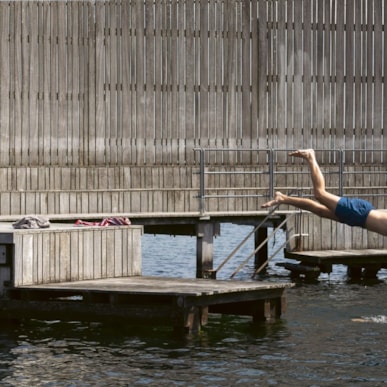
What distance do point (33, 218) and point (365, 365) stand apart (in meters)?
7.17

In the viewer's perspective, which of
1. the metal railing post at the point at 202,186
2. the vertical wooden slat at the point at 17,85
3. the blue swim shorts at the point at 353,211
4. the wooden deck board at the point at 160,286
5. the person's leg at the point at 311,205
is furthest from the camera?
the vertical wooden slat at the point at 17,85

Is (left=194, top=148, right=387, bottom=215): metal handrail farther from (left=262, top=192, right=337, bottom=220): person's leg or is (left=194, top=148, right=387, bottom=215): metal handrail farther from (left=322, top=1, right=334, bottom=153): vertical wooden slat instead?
(left=262, top=192, right=337, bottom=220): person's leg

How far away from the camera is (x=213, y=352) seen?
2303 cm

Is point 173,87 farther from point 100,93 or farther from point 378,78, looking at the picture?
point 378,78

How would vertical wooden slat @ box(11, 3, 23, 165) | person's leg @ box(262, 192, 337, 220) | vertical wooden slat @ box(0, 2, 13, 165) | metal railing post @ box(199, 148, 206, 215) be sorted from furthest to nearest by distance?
vertical wooden slat @ box(0, 2, 13, 165), vertical wooden slat @ box(11, 3, 23, 165), metal railing post @ box(199, 148, 206, 215), person's leg @ box(262, 192, 337, 220)

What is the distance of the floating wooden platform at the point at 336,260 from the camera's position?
3472 centimetres

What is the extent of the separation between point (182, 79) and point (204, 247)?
4647mm

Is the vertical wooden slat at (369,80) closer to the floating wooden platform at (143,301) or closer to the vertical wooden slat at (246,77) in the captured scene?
the vertical wooden slat at (246,77)

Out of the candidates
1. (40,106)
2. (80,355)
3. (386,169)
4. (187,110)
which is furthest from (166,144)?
(80,355)

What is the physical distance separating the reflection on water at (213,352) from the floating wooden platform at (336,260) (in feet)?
15.3

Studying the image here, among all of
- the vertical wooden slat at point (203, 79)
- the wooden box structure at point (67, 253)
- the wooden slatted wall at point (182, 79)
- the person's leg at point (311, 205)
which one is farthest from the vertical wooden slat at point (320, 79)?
Answer: the person's leg at point (311, 205)

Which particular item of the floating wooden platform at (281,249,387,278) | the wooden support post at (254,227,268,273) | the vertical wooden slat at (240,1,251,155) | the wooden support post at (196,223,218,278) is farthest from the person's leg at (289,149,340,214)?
the wooden support post at (254,227,268,273)

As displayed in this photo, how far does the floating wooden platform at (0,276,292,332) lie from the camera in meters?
24.0

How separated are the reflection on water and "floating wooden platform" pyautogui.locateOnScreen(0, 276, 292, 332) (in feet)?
1.18
